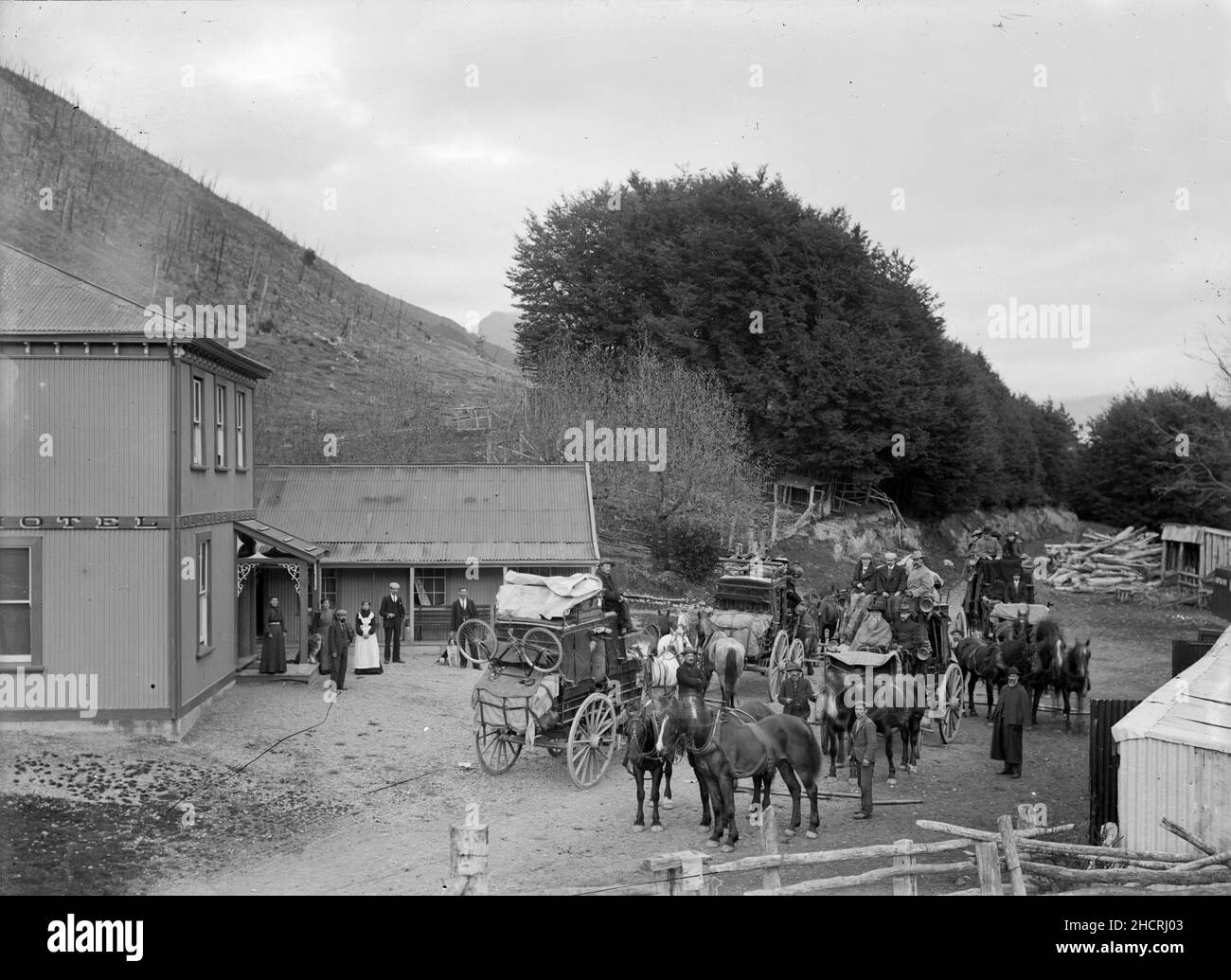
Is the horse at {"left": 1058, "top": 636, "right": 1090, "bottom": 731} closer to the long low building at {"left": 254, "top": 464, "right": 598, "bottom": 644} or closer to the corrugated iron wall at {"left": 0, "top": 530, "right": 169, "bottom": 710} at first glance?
the long low building at {"left": 254, "top": 464, "right": 598, "bottom": 644}

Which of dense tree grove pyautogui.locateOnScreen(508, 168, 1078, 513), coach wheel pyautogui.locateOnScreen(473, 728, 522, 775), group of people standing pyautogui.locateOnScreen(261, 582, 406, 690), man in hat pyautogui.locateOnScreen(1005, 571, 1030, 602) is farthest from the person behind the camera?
dense tree grove pyautogui.locateOnScreen(508, 168, 1078, 513)

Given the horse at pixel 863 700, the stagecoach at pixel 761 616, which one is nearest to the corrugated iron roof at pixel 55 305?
the horse at pixel 863 700

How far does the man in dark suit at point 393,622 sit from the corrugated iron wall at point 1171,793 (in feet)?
54.3

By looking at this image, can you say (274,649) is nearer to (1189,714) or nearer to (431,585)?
(431,585)

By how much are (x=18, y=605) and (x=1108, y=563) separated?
3771 cm

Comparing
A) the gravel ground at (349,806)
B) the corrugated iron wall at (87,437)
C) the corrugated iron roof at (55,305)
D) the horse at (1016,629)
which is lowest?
the gravel ground at (349,806)

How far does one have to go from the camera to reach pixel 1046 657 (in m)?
18.6

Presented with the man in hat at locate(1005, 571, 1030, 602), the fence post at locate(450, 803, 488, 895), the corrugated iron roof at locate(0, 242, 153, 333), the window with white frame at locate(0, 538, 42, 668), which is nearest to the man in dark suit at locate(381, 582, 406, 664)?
the window with white frame at locate(0, 538, 42, 668)

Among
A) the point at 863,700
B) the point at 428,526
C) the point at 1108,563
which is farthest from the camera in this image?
the point at 1108,563

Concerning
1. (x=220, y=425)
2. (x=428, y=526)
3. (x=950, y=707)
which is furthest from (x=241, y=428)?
(x=950, y=707)

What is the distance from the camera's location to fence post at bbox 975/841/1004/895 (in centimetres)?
858

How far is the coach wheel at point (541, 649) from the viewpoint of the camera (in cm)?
1573

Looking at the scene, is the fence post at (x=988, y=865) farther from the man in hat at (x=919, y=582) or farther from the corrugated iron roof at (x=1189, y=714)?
the man in hat at (x=919, y=582)

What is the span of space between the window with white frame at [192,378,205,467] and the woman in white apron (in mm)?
5363
